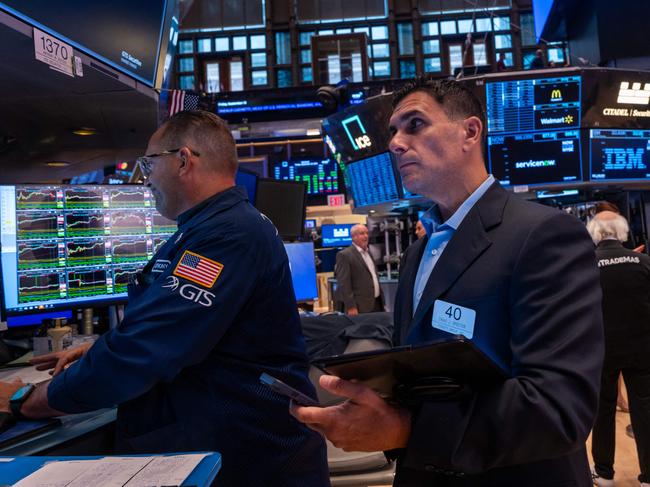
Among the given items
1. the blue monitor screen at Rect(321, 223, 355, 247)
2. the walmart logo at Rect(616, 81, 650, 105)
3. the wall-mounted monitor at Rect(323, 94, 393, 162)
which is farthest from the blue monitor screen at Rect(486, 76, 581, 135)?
the blue monitor screen at Rect(321, 223, 355, 247)

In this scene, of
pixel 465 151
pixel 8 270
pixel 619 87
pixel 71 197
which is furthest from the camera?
pixel 619 87

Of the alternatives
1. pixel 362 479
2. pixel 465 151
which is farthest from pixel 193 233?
pixel 362 479

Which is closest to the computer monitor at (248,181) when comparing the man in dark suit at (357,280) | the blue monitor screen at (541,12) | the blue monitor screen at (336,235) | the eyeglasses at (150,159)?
the eyeglasses at (150,159)

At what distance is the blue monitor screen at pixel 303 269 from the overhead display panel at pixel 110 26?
124 centimetres

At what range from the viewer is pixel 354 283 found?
20.1 feet

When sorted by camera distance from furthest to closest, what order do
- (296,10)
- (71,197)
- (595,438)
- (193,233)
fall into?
(296,10), (595,438), (71,197), (193,233)

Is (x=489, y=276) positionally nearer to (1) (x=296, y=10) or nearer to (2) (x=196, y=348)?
(2) (x=196, y=348)

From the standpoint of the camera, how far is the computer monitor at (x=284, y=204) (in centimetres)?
337

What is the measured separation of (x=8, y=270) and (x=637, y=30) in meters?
6.41

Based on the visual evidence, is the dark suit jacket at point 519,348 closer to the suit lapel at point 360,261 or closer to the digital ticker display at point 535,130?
the digital ticker display at point 535,130

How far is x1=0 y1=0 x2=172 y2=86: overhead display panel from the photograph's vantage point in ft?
5.86

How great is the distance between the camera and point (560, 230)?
975 mm

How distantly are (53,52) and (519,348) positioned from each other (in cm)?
174

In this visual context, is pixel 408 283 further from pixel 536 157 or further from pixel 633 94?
pixel 633 94
